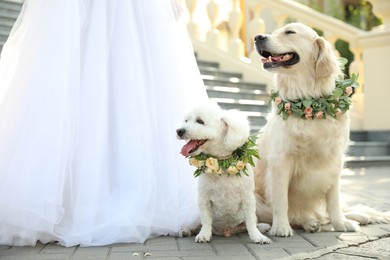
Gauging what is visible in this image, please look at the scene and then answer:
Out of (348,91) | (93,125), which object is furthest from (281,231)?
(93,125)

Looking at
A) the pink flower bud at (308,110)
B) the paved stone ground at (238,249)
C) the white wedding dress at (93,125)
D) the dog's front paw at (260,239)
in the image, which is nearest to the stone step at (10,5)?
the white wedding dress at (93,125)

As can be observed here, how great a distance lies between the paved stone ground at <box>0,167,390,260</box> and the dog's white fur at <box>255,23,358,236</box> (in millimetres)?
204

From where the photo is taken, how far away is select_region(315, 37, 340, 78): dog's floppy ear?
341 cm

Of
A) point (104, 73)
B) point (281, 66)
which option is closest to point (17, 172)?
point (104, 73)

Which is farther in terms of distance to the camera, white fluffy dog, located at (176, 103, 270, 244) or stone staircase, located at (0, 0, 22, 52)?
stone staircase, located at (0, 0, 22, 52)

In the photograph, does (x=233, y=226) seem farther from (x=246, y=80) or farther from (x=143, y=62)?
(x=246, y=80)

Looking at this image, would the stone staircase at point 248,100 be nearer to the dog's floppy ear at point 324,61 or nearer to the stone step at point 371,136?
the stone step at point 371,136

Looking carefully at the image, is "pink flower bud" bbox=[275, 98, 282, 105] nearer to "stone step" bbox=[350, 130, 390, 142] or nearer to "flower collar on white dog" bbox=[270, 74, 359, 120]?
"flower collar on white dog" bbox=[270, 74, 359, 120]

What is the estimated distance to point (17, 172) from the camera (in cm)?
309

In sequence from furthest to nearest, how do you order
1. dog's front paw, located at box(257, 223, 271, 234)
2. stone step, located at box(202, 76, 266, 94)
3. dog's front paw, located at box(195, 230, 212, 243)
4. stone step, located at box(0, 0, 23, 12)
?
stone step, located at box(0, 0, 23, 12)
stone step, located at box(202, 76, 266, 94)
dog's front paw, located at box(257, 223, 271, 234)
dog's front paw, located at box(195, 230, 212, 243)

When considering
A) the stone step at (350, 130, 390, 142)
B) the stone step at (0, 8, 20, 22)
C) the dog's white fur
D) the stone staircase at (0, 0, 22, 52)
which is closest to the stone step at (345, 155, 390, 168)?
the stone step at (350, 130, 390, 142)

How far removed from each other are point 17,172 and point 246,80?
6144 mm

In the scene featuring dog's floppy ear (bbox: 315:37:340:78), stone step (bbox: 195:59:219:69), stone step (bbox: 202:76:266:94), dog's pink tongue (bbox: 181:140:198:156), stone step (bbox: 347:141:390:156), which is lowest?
stone step (bbox: 347:141:390:156)

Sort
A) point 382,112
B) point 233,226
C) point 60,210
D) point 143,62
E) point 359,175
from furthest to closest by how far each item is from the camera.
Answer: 1. point 382,112
2. point 359,175
3. point 143,62
4. point 233,226
5. point 60,210
